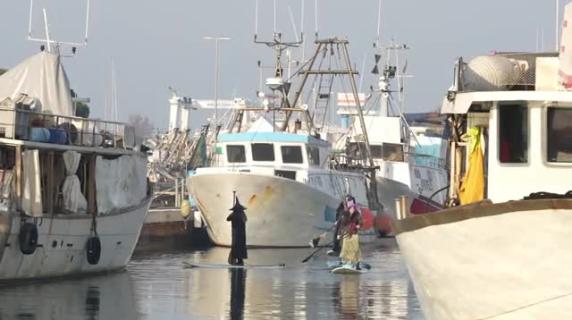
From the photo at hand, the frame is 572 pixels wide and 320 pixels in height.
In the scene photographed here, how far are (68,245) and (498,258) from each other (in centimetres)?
1411

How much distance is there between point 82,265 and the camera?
25.6 meters

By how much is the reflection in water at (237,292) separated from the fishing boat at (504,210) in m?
4.94

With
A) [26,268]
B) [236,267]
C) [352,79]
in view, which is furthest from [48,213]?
[352,79]

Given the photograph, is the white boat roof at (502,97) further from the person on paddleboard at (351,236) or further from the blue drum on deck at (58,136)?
the person on paddleboard at (351,236)

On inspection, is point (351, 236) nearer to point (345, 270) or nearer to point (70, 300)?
point (345, 270)

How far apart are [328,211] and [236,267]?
11907 mm

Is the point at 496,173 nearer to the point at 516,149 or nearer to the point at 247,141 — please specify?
the point at 516,149

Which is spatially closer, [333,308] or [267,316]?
[267,316]

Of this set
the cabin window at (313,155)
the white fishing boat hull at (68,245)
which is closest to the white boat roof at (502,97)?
the white fishing boat hull at (68,245)

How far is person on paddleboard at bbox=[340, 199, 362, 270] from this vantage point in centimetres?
2639

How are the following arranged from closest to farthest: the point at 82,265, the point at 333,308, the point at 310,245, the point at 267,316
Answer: the point at 267,316 < the point at 333,308 < the point at 82,265 < the point at 310,245

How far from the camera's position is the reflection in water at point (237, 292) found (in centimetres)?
1905

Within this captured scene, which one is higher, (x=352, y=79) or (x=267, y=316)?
(x=352, y=79)

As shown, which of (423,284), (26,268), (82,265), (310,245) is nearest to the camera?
(423,284)
